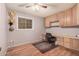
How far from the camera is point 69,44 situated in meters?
1.35

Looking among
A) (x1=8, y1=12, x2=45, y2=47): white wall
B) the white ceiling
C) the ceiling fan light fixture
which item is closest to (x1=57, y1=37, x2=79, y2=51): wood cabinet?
(x1=8, y1=12, x2=45, y2=47): white wall

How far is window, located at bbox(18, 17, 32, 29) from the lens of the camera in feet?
4.55

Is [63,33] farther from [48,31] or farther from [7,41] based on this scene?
[7,41]

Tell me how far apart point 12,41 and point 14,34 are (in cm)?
12

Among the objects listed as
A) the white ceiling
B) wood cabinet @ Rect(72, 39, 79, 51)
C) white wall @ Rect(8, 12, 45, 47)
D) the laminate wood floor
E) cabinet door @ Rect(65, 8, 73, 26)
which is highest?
the white ceiling

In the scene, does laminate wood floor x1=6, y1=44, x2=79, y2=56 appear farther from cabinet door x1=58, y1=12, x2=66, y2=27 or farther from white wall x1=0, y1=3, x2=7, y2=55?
cabinet door x1=58, y1=12, x2=66, y2=27

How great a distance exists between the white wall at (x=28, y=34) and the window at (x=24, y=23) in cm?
6

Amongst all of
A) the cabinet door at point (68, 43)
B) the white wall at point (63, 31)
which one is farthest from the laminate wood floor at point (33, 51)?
the white wall at point (63, 31)

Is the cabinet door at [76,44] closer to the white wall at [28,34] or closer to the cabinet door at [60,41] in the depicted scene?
the cabinet door at [60,41]

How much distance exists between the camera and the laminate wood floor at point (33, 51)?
4.45ft

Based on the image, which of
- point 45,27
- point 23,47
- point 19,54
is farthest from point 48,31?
point 19,54

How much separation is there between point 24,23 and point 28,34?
0.20 m

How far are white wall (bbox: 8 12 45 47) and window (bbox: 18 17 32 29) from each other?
6cm

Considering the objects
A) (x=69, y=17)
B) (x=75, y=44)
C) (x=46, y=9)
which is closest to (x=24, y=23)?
(x=46, y=9)
